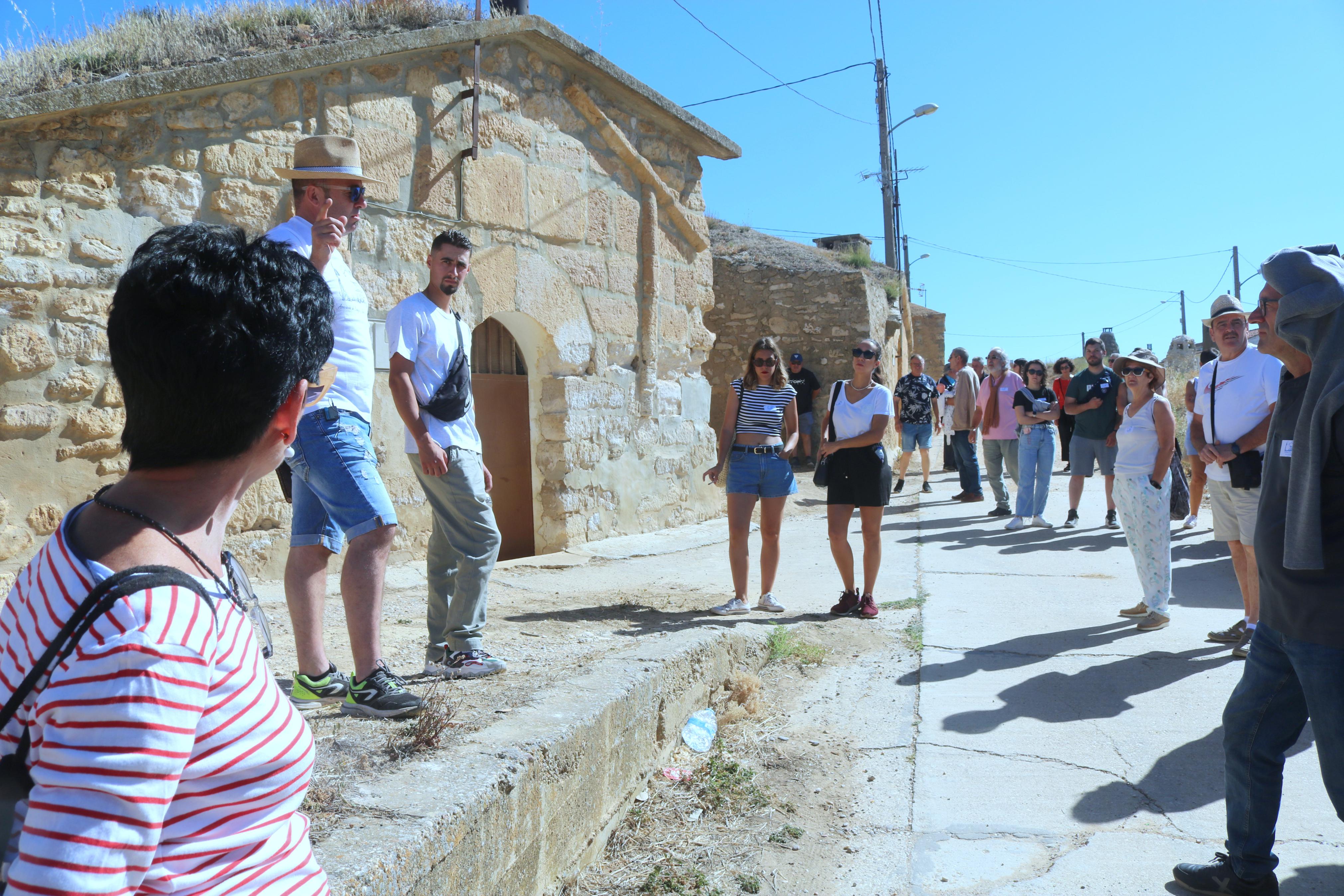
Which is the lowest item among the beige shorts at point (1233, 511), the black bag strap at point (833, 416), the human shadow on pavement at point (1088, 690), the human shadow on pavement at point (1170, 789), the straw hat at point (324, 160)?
the human shadow on pavement at point (1170, 789)

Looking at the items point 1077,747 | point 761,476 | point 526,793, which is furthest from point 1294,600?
point 761,476

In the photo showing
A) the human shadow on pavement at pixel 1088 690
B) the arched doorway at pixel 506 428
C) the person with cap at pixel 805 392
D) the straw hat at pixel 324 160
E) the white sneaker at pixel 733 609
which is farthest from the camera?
the person with cap at pixel 805 392

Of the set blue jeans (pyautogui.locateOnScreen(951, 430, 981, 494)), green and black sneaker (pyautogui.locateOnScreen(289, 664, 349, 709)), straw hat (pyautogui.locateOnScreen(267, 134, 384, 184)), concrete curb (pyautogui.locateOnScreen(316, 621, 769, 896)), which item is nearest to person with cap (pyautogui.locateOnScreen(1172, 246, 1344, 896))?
concrete curb (pyautogui.locateOnScreen(316, 621, 769, 896))

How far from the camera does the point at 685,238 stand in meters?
8.69

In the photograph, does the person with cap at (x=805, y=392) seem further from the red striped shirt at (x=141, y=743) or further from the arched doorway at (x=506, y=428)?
the red striped shirt at (x=141, y=743)

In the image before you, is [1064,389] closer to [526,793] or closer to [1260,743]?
[1260,743]

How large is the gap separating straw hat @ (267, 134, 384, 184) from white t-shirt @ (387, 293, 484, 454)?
1.90ft

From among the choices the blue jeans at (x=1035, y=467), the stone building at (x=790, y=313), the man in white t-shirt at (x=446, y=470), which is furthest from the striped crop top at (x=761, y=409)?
the stone building at (x=790, y=313)

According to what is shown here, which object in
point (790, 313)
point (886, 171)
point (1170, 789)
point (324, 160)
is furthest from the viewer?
point (886, 171)

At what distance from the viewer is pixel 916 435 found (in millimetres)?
11195

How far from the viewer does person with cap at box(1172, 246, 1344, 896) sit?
88.1 inches

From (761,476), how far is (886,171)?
18.8 meters

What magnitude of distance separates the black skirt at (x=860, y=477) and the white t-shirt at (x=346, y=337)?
122 inches

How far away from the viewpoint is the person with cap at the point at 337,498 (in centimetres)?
294
